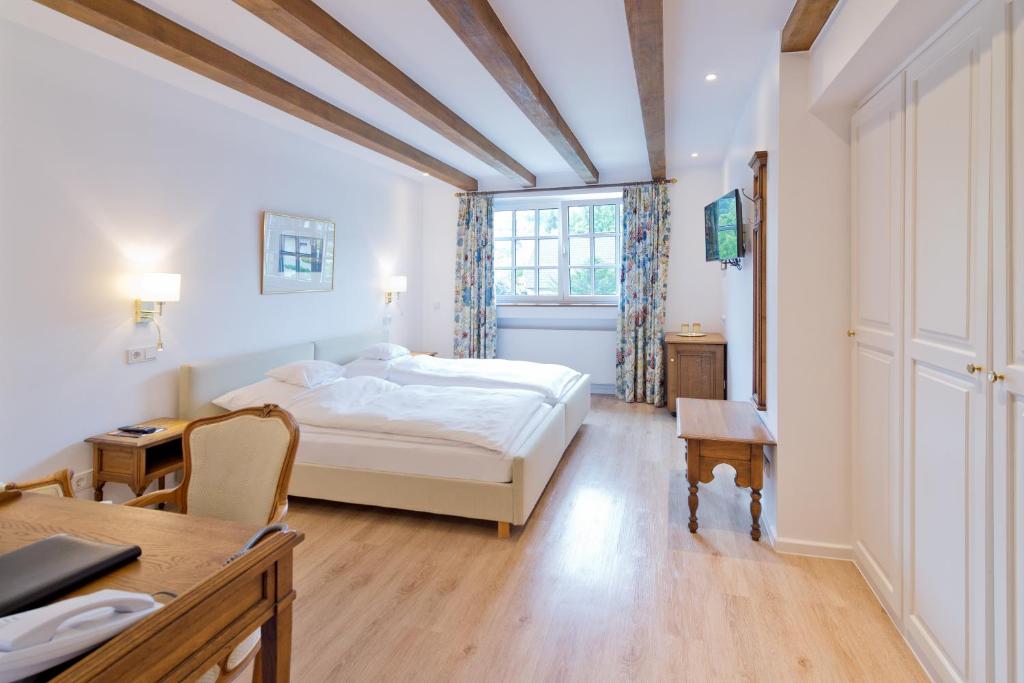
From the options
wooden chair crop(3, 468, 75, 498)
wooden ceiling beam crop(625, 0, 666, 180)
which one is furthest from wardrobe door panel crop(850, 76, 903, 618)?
wooden chair crop(3, 468, 75, 498)

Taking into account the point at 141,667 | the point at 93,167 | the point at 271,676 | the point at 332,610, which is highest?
the point at 93,167

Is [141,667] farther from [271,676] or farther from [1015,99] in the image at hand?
[1015,99]

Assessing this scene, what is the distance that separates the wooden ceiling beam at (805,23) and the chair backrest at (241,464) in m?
2.57

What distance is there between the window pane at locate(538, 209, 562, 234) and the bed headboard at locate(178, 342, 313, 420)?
3.64m

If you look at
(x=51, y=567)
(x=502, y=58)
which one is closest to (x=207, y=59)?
(x=502, y=58)

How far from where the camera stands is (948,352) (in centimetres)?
172

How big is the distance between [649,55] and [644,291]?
3.56 metres

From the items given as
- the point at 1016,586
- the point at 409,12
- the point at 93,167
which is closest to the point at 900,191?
the point at 1016,586

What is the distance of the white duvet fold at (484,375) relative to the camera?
421 centimetres

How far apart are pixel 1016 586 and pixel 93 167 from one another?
4156 millimetres

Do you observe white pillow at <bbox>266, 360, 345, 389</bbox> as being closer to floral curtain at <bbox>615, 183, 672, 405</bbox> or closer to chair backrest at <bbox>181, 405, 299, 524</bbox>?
chair backrest at <bbox>181, 405, 299, 524</bbox>

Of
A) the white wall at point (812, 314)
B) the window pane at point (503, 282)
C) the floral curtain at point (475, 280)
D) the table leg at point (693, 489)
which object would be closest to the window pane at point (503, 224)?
the floral curtain at point (475, 280)

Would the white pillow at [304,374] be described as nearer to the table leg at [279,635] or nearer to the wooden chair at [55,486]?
the wooden chair at [55,486]

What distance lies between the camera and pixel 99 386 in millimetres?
→ 2969
